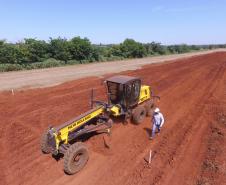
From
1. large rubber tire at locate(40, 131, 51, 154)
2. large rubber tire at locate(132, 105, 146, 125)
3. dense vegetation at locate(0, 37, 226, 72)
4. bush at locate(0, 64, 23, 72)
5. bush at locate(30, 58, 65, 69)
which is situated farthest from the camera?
bush at locate(30, 58, 65, 69)

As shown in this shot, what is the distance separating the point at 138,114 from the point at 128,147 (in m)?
2.49

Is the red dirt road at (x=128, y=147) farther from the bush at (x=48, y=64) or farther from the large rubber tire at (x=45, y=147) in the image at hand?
the bush at (x=48, y=64)

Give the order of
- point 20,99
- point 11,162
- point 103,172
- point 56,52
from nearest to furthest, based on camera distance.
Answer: point 103,172 < point 11,162 < point 20,99 < point 56,52

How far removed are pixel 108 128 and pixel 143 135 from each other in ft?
6.04

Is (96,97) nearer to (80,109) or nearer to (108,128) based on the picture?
(80,109)

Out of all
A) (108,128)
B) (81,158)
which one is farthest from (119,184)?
(108,128)

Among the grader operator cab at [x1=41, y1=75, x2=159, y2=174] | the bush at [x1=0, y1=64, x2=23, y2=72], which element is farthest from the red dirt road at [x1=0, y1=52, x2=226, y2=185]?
the bush at [x1=0, y1=64, x2=23, y2=72]

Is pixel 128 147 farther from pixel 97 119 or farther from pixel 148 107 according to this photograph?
pixel 148 107

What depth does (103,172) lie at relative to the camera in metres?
8.82

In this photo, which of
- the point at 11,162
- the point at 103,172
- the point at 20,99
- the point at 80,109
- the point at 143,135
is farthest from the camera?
the point at 20,99

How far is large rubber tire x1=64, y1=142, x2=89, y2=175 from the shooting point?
8.44m

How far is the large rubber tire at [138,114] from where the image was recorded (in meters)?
12.6

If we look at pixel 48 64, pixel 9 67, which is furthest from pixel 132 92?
pixel 48 64

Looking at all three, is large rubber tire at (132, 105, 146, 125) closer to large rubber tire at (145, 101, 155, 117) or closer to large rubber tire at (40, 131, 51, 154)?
large rubber tire at (145, 101, 155, 117)
